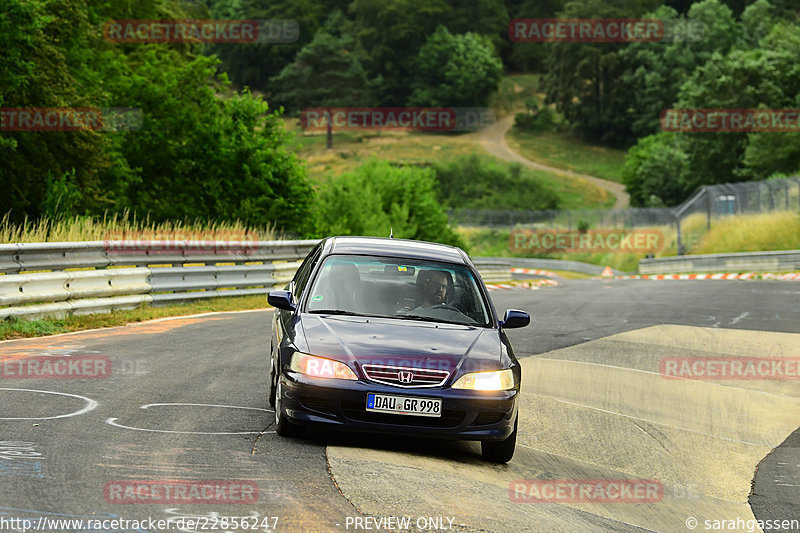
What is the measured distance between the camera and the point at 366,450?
7926 mm

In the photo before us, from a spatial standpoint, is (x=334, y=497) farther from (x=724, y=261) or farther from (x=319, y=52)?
(x=319, y=52)

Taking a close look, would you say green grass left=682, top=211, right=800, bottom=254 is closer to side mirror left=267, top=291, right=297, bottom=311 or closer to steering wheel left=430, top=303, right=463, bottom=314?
steering wheel left=430, top=303, right=463, bottom=314

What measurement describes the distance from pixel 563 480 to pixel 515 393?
79 centimetres

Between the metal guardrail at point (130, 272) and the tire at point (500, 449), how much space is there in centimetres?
808

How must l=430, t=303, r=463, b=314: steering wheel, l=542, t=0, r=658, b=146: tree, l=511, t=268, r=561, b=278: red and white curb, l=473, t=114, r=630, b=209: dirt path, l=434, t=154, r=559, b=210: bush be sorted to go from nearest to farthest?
l=430, t=303, r=463, b=314: steering wheel, l=511, t=268, r=561, b=278: red and white curb, l=434, t=154, r=559, b=210: bush, l=473, t=114, r=630, b=209: dirt path, l=542, t=0, r=658, b=146: tree

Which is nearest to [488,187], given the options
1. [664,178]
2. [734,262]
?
[664,178]

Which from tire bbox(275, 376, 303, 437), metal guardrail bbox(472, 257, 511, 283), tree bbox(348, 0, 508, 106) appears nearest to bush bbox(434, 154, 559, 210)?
tree bbox(348, 0, 508, 106)

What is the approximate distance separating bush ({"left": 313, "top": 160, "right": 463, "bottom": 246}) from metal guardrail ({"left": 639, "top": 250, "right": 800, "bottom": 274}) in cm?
1186

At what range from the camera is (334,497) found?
6418 mm

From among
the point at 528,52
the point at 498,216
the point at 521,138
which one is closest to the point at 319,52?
the point at 521,138

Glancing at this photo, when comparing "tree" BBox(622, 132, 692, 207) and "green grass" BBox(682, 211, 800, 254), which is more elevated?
"green grass" BBox(682, 211, 800, 254)

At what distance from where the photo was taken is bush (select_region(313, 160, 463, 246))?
49109 millimetres

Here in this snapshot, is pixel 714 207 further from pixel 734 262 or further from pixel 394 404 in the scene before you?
pixel 394 404

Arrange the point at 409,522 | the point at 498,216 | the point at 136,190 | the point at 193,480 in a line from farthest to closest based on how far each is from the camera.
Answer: the point at 498,216, the point at 136,190, the point at 193,480, the point at 409,522
